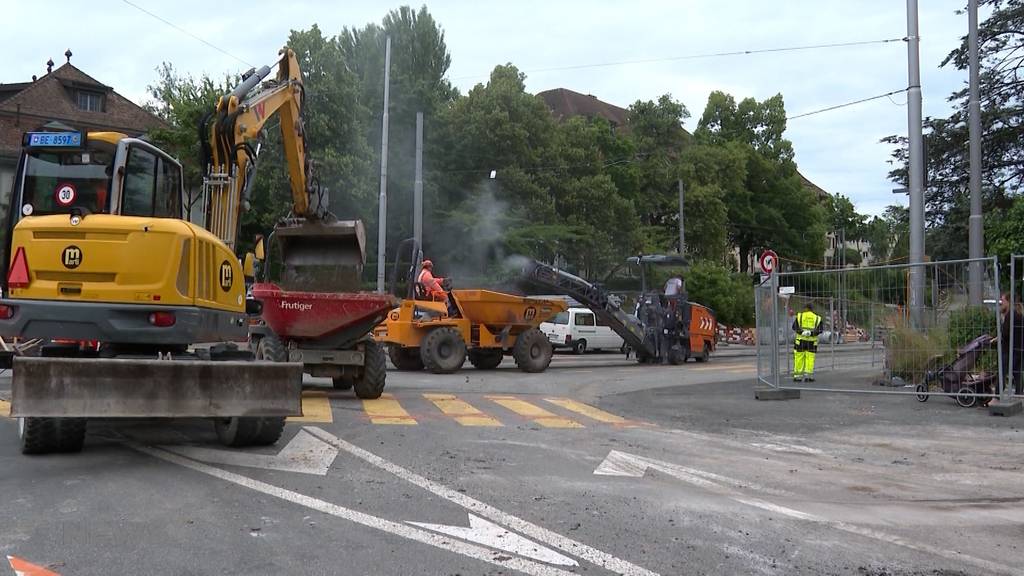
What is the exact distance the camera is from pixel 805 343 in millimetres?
14633

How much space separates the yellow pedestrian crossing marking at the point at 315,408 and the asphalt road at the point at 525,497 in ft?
0.32

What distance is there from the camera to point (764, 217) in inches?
2493

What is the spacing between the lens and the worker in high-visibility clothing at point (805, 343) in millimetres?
14195

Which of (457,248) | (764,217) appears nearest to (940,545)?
(457,248)

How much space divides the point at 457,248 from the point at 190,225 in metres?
28.9

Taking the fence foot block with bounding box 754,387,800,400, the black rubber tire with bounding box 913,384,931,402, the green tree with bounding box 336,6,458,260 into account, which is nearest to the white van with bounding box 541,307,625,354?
the green tree with bounding box 336,6,458,260

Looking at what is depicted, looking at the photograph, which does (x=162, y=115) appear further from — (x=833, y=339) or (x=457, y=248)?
(x=833, y=339)

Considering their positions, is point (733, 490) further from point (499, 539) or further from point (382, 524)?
point (382, 524)

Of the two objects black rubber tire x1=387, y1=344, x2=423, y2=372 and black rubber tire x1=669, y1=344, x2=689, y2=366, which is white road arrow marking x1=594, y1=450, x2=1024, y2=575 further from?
black rubber tire x1=669, y1=344, x2=689, y2=366

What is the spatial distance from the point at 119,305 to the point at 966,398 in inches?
420

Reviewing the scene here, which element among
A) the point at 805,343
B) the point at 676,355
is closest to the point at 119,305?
the point at 805,343

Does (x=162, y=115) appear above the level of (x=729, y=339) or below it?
above

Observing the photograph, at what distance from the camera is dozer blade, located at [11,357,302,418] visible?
6.61 metres

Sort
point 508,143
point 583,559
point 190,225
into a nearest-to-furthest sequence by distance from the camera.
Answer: point 583,559 < point 190,225 < point 508,143
